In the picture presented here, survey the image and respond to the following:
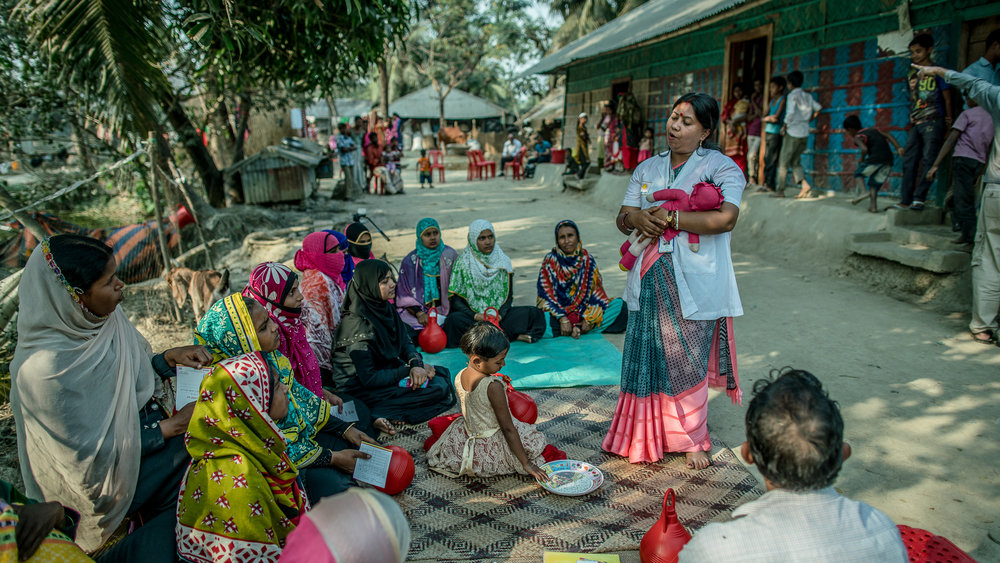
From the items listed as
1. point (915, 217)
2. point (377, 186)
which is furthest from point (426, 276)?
point (377, 186)

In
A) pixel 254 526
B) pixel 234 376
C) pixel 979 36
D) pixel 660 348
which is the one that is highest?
pixel 979 36

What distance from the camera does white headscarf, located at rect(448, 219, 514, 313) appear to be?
17.7ft

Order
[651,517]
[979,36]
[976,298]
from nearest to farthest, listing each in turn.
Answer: [651,517], [976,298], [979,36]

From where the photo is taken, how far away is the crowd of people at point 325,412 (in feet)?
4.69

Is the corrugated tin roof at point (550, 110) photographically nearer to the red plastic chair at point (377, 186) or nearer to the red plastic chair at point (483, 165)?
the red plastic chair at point (483, 165)

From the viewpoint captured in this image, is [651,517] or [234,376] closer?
[234,376]

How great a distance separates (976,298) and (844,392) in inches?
66.7

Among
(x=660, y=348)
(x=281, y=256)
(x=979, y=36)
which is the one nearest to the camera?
(x=660, y=348)

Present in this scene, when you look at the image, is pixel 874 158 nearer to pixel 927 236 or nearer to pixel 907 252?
pixel 927 236

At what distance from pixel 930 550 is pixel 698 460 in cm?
117

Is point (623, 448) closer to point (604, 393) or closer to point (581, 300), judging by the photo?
point (604, 393)

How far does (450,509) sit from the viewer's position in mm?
2900

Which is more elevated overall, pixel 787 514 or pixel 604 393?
pixel 787 514

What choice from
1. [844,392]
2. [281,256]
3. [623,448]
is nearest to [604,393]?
[623,448]
